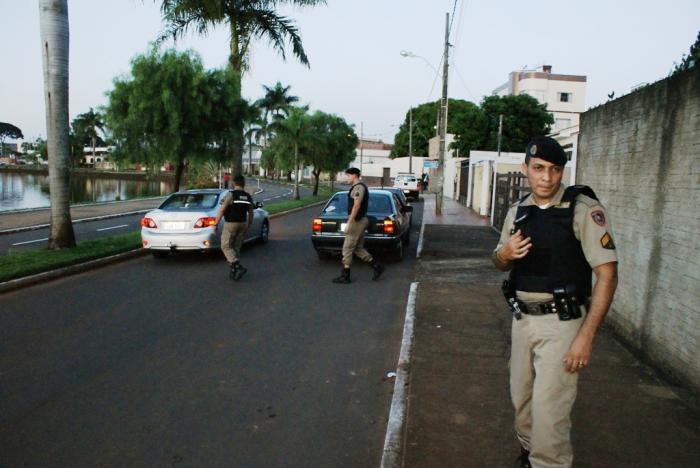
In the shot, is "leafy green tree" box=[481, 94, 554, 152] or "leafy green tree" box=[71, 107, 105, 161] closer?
"leafy green tree" box=[481, 94, 554, 152]

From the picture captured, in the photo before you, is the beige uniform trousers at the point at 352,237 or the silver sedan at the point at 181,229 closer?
the beige uniform trousers at the point at 352,237

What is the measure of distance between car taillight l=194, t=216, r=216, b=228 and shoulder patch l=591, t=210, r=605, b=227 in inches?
349

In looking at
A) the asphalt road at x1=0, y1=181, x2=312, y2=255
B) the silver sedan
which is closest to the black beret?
the silver sedan

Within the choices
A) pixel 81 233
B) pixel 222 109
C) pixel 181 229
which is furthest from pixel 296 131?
pixel 181 229

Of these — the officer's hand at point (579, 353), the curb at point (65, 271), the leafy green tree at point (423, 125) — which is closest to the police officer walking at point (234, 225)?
the curb at point (65, 271)

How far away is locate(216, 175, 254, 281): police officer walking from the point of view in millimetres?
9172

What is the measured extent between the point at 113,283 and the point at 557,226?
7.81 metres

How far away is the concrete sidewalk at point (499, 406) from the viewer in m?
3.43

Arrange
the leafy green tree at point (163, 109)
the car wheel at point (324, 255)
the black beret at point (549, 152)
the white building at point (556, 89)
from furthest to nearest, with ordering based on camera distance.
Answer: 1. the white building at point (556, 89)
2. the leafy green tree at point (163, 109)
3. the car wheel at point (324, 255)
4. the black beret at point (549, 152)

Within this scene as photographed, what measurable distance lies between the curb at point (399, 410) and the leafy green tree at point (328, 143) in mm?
31621

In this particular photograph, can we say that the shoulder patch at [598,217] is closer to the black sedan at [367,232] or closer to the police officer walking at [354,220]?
the police officer walking at [354,220]

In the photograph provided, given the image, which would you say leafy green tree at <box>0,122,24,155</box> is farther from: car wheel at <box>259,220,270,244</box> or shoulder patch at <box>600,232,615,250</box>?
shoulder patch at <box>600,232,615,250</box>

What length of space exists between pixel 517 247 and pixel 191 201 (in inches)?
373

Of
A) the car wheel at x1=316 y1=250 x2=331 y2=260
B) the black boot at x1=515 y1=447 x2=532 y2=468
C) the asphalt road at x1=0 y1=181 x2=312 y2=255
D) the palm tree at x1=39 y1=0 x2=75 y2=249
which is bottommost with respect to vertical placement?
the asphalt road at x1=0 y1=181 x2=312 y2=255
